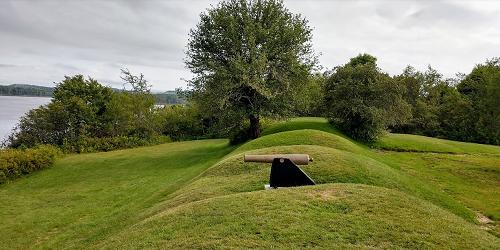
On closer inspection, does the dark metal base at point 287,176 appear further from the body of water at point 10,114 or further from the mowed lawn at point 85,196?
the body of water at point 10,114

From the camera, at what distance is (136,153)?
116 ft

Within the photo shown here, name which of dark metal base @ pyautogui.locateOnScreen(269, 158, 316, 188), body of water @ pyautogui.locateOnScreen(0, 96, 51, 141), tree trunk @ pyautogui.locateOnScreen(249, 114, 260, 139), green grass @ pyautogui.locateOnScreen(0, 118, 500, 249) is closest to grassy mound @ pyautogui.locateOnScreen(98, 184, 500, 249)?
green grass @ pyautogui.locateOnScreen(0, 118, 500, 249)

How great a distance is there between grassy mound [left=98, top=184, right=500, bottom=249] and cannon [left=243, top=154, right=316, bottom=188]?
2.49 ft

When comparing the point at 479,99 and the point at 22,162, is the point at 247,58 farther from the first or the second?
the point at 479,99

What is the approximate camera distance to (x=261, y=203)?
986 cm

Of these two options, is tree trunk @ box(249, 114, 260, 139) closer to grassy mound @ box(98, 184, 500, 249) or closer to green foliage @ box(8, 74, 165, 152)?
green foliage @ box(8, 74, 165, 152)

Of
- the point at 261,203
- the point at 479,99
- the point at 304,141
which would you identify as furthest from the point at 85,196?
the point at 479,99

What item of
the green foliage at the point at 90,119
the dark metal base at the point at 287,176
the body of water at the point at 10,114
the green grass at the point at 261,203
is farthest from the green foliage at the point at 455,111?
the body of water at the point at 10,114

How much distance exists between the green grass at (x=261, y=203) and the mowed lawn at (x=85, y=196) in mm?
80

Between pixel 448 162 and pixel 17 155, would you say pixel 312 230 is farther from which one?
pixel 17 155

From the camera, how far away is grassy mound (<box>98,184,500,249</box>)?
7.51 metres

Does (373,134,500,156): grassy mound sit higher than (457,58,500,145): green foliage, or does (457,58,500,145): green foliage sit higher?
(457,58,500,145): green foliage

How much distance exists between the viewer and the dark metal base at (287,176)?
11.6m

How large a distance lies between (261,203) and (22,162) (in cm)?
2497
